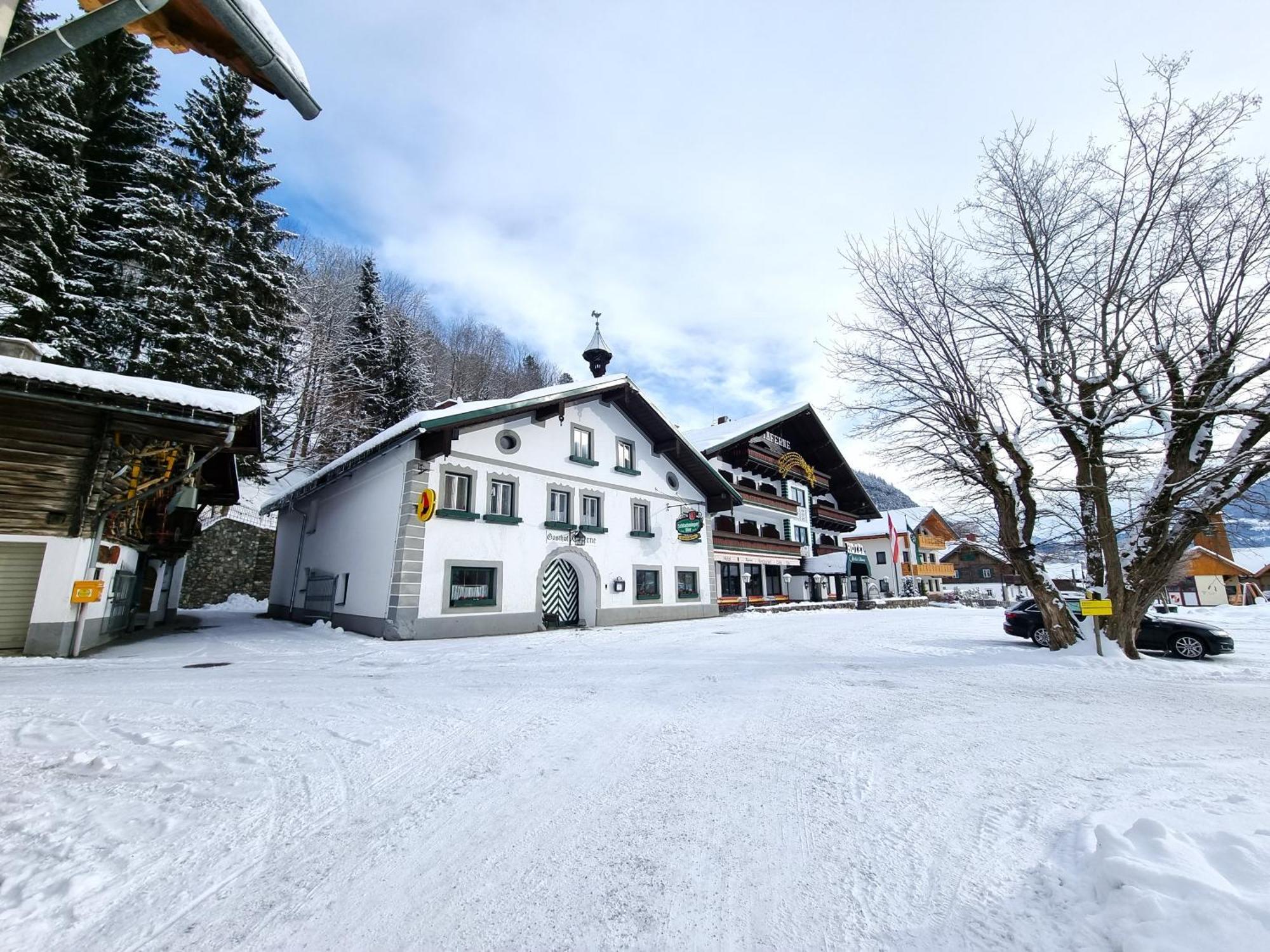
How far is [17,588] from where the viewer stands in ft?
33.3

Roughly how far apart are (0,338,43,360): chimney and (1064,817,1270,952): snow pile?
17.9m

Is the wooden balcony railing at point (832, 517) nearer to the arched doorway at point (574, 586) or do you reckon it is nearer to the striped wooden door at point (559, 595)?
the arched doorway at point (574, 586)

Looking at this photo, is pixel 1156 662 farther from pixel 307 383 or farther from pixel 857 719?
pixel 307 383

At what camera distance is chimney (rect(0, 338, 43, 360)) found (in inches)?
464

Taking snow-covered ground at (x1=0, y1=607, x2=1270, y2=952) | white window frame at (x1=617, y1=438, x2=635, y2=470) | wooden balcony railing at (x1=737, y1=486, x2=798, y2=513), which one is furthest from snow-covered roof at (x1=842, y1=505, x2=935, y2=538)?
snow-covered ground at (x1=0, y1=607, x2=1270, y2=952)

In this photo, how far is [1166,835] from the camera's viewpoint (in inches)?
111

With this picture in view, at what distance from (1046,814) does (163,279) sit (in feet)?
89.5

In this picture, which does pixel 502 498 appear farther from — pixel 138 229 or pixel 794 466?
pixel 794 466

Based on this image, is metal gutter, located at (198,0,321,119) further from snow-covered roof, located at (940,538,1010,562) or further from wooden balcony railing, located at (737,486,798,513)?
wooden balcony railing, located at (737,486,798,513)

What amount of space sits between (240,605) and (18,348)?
60.9 feet

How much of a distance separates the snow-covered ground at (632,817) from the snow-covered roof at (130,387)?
16.5 ft

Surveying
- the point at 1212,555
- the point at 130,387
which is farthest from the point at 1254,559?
the point at 130,387

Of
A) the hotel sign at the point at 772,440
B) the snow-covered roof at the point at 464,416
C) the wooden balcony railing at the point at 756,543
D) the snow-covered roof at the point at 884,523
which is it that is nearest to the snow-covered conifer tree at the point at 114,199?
the snow-covered roof at the point at 464,416

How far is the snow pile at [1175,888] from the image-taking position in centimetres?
204
